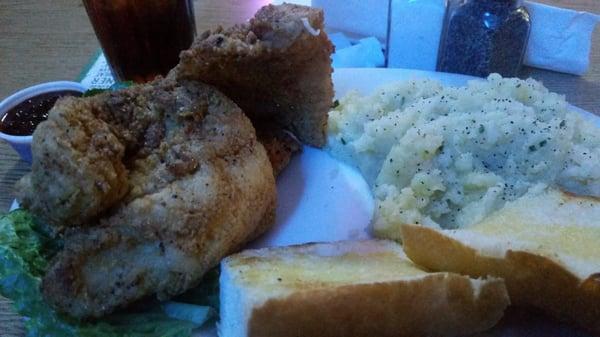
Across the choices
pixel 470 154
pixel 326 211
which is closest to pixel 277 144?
pixel 326 211

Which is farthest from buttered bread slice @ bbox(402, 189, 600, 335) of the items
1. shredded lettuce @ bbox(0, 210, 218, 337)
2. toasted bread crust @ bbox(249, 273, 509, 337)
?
shredded lettuce @ bbox(0, 210, 218, 337)

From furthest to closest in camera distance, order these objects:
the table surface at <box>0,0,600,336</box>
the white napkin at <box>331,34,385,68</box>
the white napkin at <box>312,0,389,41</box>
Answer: the white napkin at <box>312,0,389,41</box>
the white napkin at <box>331,34,385,68</box>
the table surface at <box>0,0,600,336</box>

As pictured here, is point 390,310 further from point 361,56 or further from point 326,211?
point 361,56

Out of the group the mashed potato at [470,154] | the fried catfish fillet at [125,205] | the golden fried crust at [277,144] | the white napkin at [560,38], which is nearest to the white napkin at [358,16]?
the white napkin at [560,38]

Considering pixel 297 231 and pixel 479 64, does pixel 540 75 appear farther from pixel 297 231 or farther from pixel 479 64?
pixel 297 231

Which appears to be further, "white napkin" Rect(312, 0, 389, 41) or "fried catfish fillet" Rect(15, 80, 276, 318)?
"white napkin" Rect(312, 0, 389, 41)

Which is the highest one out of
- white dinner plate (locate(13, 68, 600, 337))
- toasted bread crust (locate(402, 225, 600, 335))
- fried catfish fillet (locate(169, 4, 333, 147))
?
fried catfish fillet (locate(169, 4, 333, 147))

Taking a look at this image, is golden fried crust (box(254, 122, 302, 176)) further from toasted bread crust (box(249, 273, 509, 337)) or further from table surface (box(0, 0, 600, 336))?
table surface (box(0, 0, 600, 336))
